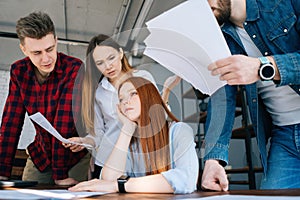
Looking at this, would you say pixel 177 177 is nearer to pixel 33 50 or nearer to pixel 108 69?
pixel 108 69

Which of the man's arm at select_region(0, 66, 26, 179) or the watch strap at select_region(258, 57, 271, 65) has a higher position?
the watch strap at select_region(258, 57, 271, 65)

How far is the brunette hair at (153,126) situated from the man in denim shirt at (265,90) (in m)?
0.12

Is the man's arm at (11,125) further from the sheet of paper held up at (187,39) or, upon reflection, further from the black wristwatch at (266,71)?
the black wristwatch at (266,71)

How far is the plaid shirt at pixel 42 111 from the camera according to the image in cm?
127

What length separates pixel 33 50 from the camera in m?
1.36

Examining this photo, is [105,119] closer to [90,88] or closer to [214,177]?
[90,88]

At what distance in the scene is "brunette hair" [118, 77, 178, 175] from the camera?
78cm

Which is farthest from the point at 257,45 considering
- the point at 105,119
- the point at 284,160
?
the point at 105,119

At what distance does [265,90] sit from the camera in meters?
1.02

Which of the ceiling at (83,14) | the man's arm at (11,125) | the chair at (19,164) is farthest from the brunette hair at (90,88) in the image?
the ceiling at (83,14)

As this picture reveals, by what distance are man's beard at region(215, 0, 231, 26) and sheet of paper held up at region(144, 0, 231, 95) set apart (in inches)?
11.7

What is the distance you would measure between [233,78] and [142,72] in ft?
0.74

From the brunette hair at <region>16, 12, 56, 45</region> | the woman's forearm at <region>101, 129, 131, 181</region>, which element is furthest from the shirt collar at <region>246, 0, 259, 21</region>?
the brunette hair at <region>16, 12, 56, 45</region>

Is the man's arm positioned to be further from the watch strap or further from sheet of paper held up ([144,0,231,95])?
the watch strap
